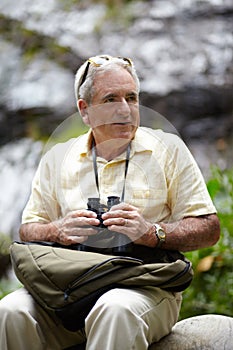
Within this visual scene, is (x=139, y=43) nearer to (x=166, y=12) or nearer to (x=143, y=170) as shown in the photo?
(x=166, y=12)

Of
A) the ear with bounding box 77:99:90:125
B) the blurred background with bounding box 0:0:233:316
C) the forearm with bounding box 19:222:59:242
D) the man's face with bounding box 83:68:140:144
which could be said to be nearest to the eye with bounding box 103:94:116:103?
the man's face with bounding box 83:68:140:144

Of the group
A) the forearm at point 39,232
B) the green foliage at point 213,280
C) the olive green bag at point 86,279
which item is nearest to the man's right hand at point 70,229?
the forearm at point 39,232

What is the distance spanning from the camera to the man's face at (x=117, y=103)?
2.57 m

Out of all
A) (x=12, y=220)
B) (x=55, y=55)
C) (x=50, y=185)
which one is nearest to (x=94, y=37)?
(x=55, y=55)

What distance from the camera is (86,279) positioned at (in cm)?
222

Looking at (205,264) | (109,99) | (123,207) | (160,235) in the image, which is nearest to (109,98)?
(109,99)

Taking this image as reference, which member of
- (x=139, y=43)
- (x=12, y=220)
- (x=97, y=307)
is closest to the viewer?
(x=97, y=307)

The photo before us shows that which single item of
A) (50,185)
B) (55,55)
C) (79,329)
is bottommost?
(79,329)

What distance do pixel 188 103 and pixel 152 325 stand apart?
143 inches

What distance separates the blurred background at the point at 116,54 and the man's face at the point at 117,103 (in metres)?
2.67

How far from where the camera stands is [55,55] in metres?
5.88

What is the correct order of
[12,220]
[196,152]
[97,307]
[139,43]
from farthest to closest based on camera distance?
[139,43] → [196,152] → [12,220] → [97,307]

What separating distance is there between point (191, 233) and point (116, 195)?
310 millimetres

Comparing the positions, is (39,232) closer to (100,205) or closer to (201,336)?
(100,205)
